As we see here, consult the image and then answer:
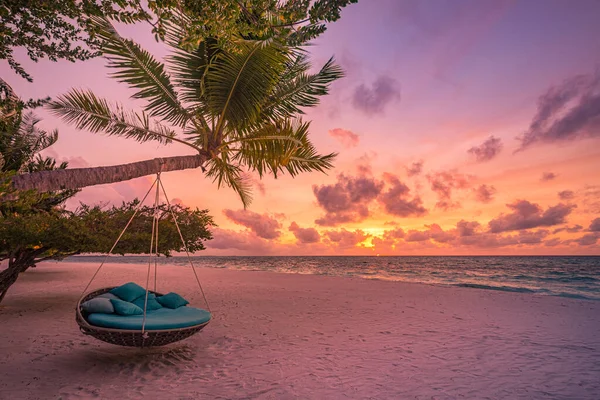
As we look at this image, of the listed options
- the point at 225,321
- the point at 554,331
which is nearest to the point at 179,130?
the point at 225,321

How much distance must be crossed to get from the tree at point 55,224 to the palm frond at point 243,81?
8.64 ft

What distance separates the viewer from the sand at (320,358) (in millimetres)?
3686

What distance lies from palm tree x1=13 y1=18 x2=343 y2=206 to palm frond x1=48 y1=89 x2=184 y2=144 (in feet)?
0.04

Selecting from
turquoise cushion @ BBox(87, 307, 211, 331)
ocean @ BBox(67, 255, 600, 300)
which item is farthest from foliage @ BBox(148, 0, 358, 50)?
ocean @ BBox(67, 255, 600, 300)

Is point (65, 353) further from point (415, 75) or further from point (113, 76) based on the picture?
point (415, 75)

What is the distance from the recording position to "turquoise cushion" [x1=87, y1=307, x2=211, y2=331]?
394 centimetres

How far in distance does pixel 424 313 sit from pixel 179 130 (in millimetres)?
6721

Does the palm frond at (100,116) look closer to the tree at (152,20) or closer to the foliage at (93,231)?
the tree at (152,20)

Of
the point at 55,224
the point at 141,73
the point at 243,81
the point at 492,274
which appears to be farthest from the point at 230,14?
the point at 492,274

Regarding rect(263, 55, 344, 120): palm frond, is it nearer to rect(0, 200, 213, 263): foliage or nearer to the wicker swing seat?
rect(0, 200, 213, 263): foliage

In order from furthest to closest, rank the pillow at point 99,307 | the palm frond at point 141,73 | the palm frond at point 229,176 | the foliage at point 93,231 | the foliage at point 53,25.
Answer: the palm frond at point 229,176, the foliage at point 93,231, the palm frond at point 141,73, the pillow at point 99,307, the foliage at point 53,25

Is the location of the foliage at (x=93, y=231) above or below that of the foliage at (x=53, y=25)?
below

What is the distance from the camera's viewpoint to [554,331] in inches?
259

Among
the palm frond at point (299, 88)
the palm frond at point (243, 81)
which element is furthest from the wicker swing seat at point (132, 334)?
the palm frond at point (299, 88)
